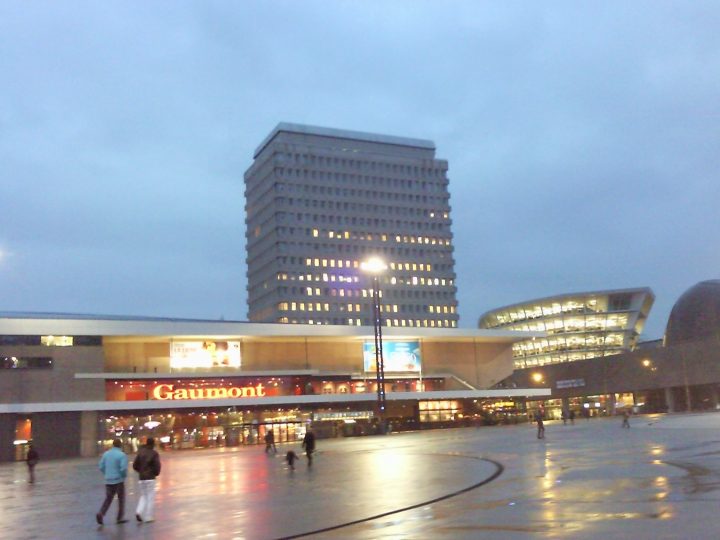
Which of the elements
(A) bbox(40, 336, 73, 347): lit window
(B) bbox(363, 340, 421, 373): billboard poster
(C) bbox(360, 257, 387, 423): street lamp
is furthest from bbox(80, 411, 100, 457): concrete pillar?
(B) bbox(363, 340, 421, 373): billboard poster

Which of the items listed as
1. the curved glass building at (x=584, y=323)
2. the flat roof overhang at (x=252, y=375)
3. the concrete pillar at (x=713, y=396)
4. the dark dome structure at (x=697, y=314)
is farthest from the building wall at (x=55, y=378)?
the curved glass building at (x=584, y=323)

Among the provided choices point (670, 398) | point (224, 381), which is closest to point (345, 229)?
point (670, 398)

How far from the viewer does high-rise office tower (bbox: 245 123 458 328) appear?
161500mm

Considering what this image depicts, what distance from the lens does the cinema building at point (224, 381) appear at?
58.4 metres

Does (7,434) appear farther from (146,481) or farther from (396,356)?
(146,481)

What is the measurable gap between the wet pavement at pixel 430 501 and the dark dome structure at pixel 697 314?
101 metres

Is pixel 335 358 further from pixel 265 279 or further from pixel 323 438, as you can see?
pixel 265 279

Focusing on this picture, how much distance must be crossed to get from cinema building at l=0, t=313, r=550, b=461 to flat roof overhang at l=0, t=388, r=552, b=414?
10 centimetres

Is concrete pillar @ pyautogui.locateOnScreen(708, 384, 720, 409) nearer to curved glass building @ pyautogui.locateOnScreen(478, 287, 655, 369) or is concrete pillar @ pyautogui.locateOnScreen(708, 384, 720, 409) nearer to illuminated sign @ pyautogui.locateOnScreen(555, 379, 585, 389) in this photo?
illuminated sign @ pyautogui.locateOnScreen(555, 379, 585, 389)

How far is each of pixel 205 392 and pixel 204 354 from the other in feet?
12.2

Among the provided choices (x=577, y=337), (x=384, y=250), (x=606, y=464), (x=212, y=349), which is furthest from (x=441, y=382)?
(x=384, y=250)

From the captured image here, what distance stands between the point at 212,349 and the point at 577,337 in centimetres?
10142

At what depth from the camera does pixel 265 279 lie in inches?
6516

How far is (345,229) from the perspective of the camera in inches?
6594
